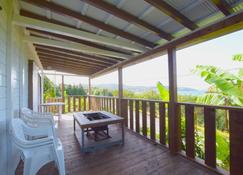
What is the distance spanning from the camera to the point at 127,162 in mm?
2178

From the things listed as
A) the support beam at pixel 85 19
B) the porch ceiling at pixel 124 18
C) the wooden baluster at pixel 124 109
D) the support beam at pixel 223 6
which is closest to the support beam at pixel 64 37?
the porch ceiling at pixel 124 18

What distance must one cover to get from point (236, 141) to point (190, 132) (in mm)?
667

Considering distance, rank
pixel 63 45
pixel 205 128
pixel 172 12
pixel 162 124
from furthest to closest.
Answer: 1. pixel 63 45
2. pixel 162 124
3. pixel 205 128
4. pixel 172 12

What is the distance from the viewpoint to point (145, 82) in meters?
7.39

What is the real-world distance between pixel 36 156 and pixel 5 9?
1947mm

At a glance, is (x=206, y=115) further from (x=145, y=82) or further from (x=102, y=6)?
(x=145, y=82)

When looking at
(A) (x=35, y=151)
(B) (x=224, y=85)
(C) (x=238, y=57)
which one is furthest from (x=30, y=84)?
(C) (x=238, y=57)

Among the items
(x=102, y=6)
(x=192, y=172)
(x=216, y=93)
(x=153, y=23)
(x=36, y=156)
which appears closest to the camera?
(x=36, y=156)

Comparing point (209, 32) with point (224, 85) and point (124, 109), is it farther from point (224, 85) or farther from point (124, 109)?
point (124, 109)

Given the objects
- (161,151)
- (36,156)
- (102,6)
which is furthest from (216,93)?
(36,156)

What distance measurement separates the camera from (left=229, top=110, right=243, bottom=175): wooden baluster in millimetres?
1656

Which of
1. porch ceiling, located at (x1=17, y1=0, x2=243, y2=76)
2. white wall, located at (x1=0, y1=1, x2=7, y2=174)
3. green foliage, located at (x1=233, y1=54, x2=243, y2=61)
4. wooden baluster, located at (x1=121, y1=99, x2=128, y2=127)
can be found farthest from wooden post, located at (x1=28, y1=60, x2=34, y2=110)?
green foliage, located at (x1=233, y1=54, x2=243, y2=61)

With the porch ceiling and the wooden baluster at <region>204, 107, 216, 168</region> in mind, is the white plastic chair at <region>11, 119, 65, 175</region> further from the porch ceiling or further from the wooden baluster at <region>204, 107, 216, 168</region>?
the wooden baluster at <region>204, 107, 216, 168</region>

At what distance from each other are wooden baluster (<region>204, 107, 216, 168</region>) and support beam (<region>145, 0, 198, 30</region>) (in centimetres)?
135
